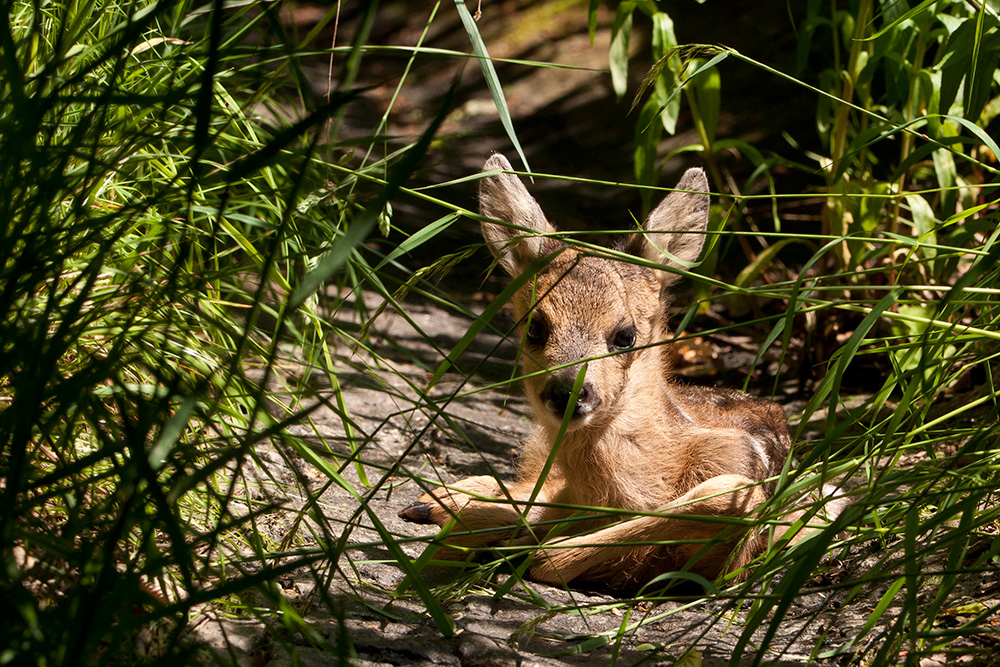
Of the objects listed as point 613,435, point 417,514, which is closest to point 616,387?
point 613,435

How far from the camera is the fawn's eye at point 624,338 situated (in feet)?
12.0

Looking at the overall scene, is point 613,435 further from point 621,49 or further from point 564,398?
point 621,49

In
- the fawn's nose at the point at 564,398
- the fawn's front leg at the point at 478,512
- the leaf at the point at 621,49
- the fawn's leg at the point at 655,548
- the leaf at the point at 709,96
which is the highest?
the leaf at the point at 621,49

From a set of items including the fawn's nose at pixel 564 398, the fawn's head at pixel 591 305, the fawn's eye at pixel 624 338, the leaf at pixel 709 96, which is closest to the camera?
the fawn's nose at pixel 564 398

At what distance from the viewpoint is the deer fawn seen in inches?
127

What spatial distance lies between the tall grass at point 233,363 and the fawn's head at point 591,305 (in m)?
0.49

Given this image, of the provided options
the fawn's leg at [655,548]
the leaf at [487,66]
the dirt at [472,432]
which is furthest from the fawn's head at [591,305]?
the leaf at [487,66]

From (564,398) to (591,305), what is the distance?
55 cm

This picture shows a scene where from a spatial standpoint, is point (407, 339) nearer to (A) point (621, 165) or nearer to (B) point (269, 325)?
(B) point (269, 325)

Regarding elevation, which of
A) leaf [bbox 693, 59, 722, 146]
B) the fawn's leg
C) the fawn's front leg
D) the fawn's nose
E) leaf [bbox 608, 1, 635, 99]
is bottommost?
the fawn's leg

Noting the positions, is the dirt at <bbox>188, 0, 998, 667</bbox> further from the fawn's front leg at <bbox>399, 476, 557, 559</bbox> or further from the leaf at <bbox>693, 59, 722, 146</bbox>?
the leaf at <bbox>693, 59, 722, 146</bbox>

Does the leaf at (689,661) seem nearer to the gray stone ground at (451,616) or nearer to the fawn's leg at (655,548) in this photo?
the gray stone ground at (451,616)

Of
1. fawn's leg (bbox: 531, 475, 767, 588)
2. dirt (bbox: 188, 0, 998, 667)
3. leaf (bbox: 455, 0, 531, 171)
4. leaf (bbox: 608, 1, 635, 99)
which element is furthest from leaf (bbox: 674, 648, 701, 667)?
leaf (bbox: 608, 1, 635, 99)

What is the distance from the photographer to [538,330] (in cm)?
363
